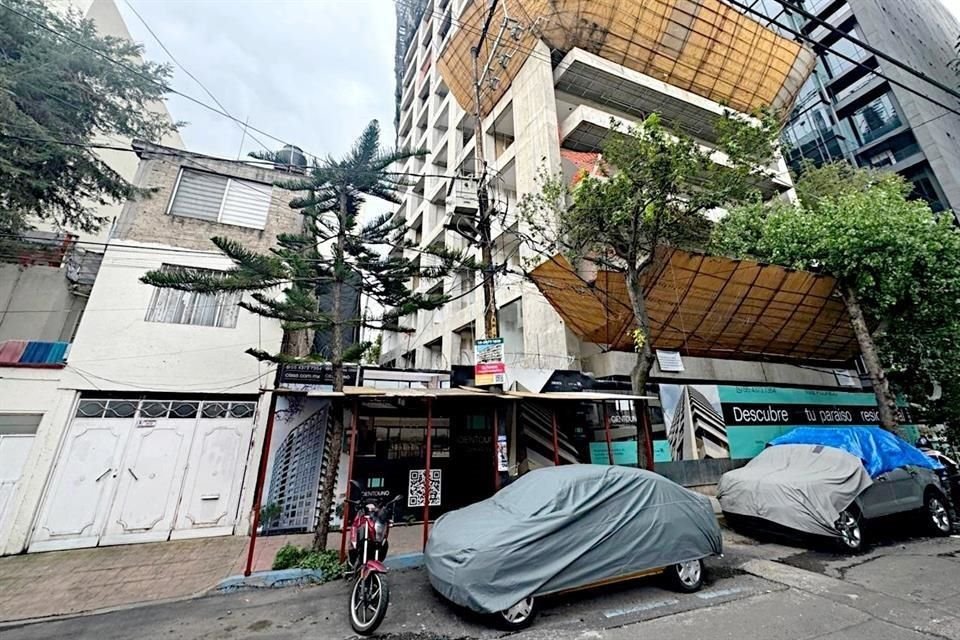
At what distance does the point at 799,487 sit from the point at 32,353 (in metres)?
14.0

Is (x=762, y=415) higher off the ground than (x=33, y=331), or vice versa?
(x=33, y=331)

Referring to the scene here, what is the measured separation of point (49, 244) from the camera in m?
8.20

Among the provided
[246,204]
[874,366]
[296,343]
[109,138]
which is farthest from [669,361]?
[109,138]

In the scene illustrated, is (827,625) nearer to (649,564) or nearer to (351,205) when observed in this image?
(649,564)

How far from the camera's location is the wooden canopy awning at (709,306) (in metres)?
9.34

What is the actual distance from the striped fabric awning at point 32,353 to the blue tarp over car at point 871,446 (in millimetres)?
14509

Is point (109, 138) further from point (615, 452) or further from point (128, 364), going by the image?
point (615, 452)

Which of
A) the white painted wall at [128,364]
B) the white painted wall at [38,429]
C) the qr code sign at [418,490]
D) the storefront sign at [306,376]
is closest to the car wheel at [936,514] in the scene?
the qr code sign at [418,490]

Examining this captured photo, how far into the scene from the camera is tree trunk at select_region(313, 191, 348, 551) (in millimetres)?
5887

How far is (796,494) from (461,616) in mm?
5698

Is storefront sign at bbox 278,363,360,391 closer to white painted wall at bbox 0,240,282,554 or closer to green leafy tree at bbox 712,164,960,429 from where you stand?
white painted wall at bbox 0,240,282,554

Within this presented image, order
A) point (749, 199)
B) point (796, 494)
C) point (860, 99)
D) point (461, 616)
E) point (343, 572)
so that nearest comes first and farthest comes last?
point (461, 616), point (343, 572), point (796, 494), point (749, 199), point (860, 99)

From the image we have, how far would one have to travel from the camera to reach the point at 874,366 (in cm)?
1012

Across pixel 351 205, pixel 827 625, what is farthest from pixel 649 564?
pixel 351 205
